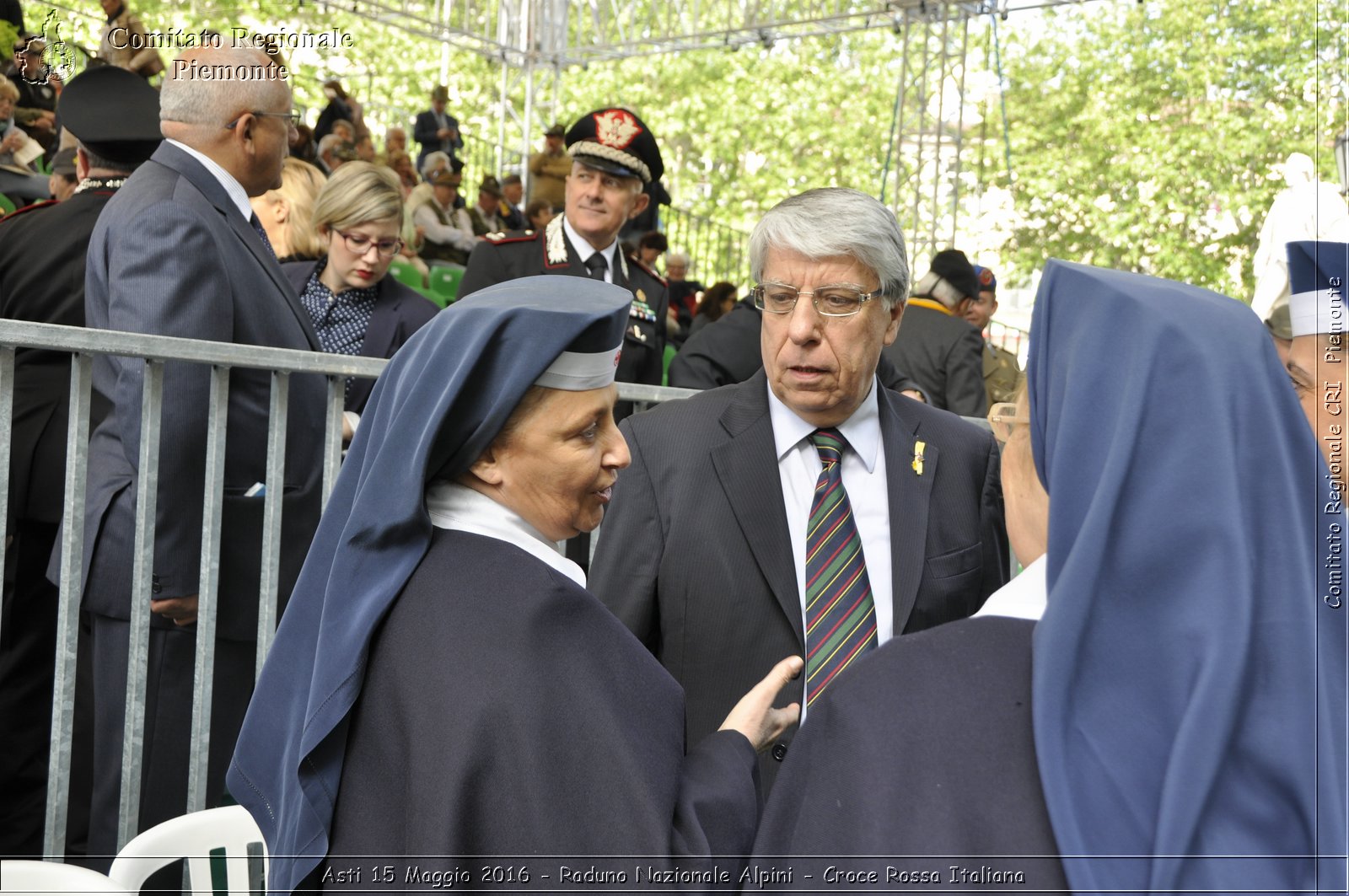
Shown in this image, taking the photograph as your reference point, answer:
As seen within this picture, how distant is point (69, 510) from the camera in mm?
3090

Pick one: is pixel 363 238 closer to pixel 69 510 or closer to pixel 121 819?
pixel 69 510

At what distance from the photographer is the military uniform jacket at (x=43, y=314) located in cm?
361

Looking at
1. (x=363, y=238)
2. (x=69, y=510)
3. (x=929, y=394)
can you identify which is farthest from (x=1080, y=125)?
(x=69, y=510)

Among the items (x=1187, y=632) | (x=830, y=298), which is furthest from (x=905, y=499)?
(x=1187, y=632)

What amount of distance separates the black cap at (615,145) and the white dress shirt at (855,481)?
2.33m

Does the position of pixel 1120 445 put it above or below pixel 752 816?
above

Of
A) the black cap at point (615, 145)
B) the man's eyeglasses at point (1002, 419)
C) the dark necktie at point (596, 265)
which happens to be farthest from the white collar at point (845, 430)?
the black cap at point (615, 145)

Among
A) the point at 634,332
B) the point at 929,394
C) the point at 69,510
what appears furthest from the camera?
the point at 929,394

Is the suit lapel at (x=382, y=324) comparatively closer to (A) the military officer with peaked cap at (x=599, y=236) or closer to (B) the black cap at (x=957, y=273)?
(A) the military officer with peaked cap at (x=599, y=236)

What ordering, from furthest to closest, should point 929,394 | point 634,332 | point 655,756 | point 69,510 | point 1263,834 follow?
1. point 929,394
2. point 634,332
3. point 69,510
4. point 655,756
5. point 1263,834

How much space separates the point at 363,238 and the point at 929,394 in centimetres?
312

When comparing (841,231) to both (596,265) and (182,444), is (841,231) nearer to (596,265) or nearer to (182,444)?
(182,444)

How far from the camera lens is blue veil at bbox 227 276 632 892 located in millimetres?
2047

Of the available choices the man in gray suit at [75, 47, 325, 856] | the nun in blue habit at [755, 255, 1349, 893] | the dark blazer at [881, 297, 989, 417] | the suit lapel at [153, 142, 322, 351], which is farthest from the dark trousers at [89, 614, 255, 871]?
the dark blazer at [881, 297, 989, 417]
